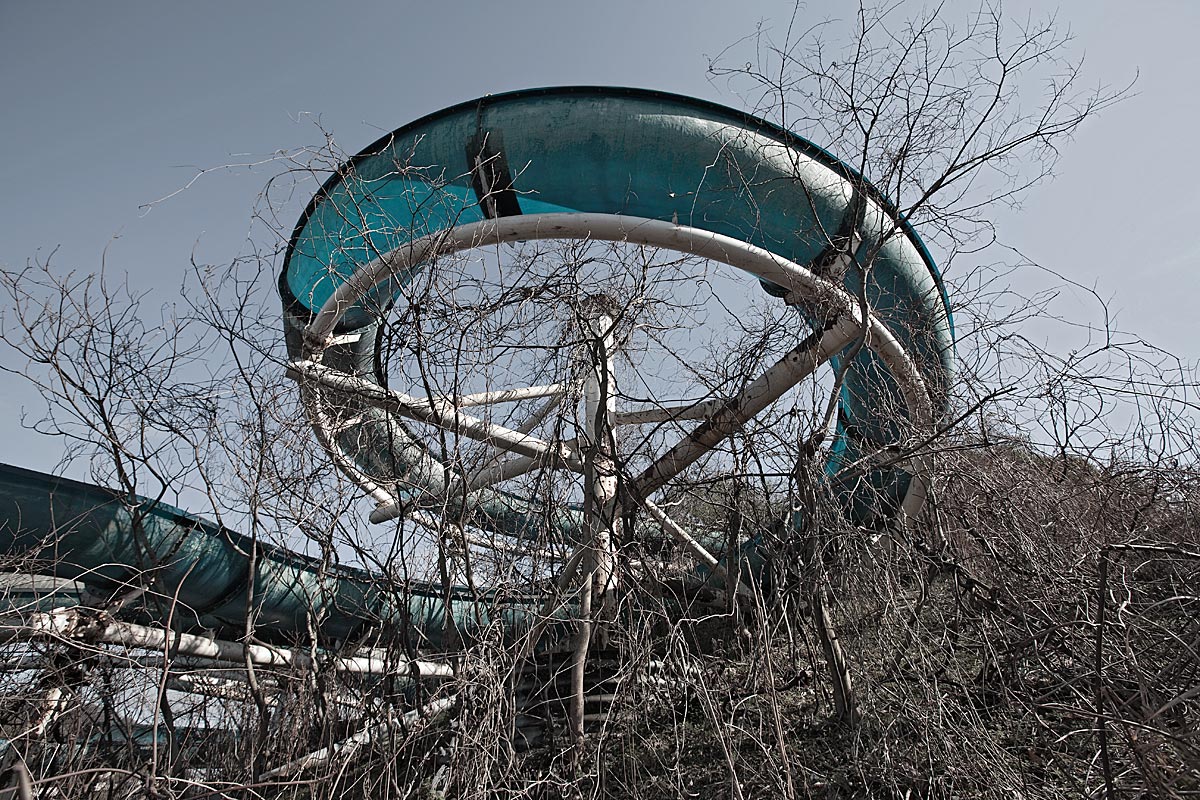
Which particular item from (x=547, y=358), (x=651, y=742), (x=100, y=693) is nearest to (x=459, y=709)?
(x=651, y=742)

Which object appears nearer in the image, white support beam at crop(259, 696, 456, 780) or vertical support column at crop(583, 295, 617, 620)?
white support beam at crop(259, 696, 456, 780)

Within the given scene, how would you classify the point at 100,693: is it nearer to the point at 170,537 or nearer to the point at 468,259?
the point at 170,537

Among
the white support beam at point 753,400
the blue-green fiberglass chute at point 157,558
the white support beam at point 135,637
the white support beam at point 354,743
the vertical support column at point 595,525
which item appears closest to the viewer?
the white support beam at point 354,743

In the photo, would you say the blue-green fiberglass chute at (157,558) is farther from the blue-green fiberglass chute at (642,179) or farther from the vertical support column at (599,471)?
the blue-green fiberglass chute at (642,179)

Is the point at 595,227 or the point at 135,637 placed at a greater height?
the point at 595,227

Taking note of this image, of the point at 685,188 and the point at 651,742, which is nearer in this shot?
the point at 651,742

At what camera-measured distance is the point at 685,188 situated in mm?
6340

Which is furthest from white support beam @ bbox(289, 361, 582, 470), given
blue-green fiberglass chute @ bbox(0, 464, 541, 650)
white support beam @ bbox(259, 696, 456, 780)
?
white support beam @ bbox(259, 696, 456, 780)

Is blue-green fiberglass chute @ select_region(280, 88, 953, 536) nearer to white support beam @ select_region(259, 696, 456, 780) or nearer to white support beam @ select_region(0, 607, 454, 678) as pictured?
white support beam @ select_region(0, 607, 454, 678)

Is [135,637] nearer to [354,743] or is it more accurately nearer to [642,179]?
[354,743]

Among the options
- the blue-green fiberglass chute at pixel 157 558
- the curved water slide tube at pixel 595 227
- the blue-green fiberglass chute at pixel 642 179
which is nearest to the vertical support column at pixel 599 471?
the curved water slide tube at pixel 595 227

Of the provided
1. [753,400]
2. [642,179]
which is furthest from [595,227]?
[753,400]

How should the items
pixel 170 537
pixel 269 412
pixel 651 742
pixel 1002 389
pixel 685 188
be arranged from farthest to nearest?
pixel 170 537 → pixel 685 188 → pixel 269 412 → pixel 1002 389 → pixel 651 742

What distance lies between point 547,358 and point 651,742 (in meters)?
2.26
